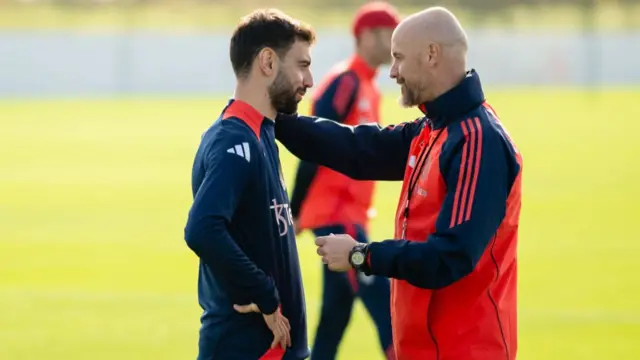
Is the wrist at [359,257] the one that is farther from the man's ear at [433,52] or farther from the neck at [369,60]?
the neck at [369,60]

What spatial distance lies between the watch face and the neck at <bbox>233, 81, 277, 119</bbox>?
78cm

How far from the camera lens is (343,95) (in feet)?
28.8

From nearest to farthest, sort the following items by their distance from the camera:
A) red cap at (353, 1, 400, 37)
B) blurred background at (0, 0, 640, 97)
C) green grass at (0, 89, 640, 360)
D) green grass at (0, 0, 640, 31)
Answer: red cap at (353, 1, 400, 37) < green grass at (0, 89, 640, 360) < blurred background at (0, 0, 640, 97) < green grass at (0, 0, 640, 31)

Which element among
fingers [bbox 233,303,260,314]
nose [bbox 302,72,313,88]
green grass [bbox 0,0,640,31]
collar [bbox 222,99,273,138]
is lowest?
fingers [bbox 233,303,260,314]

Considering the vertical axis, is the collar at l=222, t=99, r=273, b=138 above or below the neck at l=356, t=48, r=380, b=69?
below

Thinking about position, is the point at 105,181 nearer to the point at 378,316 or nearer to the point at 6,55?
the point at 378,316

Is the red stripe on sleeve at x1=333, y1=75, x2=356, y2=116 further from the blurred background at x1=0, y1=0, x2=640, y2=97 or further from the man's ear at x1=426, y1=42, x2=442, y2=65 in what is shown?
the blurred background at x1=0, y1=0, x2=640, y2=97

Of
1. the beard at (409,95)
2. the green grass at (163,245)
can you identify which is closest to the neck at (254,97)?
the beard at (409,95)

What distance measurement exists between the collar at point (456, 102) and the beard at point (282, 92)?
58 cm

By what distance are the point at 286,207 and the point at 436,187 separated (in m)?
0.70

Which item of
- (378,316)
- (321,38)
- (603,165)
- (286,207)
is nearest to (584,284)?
(378,316)

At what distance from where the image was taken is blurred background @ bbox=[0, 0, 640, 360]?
10.5 meters

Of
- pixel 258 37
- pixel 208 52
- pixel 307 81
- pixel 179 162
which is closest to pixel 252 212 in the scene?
pixel 307 81

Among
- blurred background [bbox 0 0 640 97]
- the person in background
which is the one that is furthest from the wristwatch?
blurred background [bbox 0 0 640 97]
